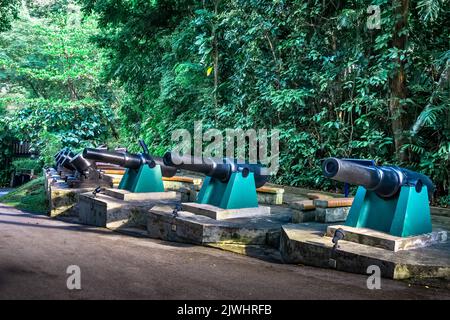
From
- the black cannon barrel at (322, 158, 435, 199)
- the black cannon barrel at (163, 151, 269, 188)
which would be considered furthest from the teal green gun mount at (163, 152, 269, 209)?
the black cannon barrel at (322, 158, 435, 199)

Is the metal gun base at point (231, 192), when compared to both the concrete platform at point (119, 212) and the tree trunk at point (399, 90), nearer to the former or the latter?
the concrete platform at point (119, 212)

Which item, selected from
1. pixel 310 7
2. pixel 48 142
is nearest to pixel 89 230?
pixel 310 7

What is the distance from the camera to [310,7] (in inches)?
420

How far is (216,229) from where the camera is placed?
5875mm

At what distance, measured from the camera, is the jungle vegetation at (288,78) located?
8.52 meters

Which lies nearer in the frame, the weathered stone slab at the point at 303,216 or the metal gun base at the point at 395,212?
the metal gun base at the point at 395,212

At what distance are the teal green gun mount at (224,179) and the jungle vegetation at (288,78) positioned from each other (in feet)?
10.4

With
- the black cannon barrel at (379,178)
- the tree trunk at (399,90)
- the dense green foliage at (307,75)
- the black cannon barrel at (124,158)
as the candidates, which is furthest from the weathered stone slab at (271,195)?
Result: the black cannon barrel at (379,178)

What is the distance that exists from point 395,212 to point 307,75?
5964 mm

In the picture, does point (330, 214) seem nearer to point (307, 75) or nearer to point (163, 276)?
point (163, 276)

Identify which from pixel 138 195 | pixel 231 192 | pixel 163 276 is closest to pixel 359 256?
pixel 163 276

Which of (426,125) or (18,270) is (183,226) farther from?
(426,125)

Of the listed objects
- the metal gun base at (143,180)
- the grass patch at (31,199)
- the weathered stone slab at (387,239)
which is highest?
the metal gun base at (143,180)

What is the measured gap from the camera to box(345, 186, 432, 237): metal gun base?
190 inches
